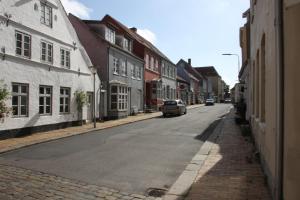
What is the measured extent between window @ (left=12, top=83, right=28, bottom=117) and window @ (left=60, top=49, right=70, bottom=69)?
4.24m

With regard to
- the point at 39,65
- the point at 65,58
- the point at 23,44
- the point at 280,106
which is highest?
the point at 23,44

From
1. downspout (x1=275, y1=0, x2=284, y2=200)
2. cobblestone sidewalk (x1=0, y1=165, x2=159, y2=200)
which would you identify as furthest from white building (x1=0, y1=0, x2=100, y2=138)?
downspout (x1=275, y1=0, x2=284, y2=200)

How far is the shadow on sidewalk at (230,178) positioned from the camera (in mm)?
6582

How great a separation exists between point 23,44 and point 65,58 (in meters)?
4.48

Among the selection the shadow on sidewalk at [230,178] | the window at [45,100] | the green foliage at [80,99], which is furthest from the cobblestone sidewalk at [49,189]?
the green foliage at [80,99]

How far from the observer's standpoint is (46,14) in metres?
19.2

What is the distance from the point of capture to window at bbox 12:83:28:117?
1617 centimetres

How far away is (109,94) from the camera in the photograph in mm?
28297

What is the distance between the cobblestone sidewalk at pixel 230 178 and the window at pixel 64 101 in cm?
1154

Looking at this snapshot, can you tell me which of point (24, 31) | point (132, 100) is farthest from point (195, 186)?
point (132, 100)

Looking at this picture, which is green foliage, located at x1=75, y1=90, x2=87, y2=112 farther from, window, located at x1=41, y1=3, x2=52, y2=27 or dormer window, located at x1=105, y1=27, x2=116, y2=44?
dormer window, located at x1=105, y1=27, x2=116, y2=44

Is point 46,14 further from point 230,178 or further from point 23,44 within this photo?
point 230,178

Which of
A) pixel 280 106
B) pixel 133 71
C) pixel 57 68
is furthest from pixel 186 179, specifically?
pixel 133 71

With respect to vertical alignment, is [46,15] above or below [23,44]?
above
